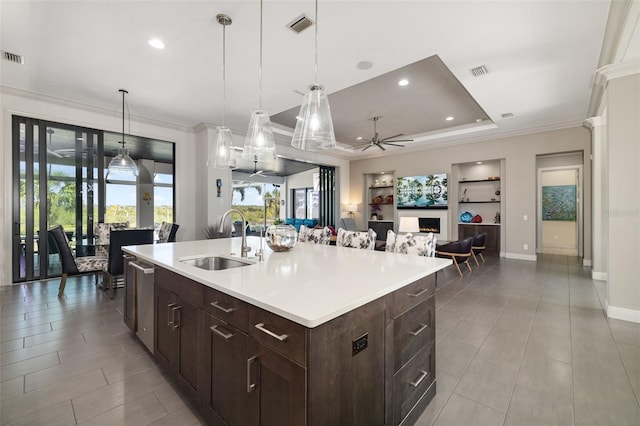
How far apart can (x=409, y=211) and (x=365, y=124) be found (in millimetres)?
3211

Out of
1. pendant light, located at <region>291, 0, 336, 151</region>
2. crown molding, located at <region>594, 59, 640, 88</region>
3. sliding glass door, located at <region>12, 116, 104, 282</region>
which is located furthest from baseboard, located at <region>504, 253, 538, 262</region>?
sliding glass door, located at <region>12, 116, 104, 282</region>

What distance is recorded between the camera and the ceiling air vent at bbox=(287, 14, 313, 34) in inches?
104

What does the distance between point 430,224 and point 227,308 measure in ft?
24.8

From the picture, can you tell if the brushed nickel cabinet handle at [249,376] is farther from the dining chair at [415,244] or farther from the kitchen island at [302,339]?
the dining chair at [415,244]

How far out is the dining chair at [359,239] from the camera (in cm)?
339

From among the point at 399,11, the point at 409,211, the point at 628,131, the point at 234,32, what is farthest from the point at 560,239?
the point at 234,32

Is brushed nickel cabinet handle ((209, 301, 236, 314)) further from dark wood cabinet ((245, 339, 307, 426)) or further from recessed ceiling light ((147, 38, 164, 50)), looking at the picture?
recessed ceiling light ((147, 38, 164, 50))

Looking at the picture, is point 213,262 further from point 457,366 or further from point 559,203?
point 559,203

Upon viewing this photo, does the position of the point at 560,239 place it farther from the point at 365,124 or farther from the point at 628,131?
the point at 365,124

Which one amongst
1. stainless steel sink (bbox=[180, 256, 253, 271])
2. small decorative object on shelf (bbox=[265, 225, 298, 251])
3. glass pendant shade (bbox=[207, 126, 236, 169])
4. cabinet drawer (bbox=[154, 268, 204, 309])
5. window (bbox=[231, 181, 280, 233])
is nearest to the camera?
cabinet drawer (bbox=[154, 268, 204, 309])

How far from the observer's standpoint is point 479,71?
3646 mm

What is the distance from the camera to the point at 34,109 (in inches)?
177

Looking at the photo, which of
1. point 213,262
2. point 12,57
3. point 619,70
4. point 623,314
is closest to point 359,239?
point 213,262

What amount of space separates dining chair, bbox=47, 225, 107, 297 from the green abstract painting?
10257 mm
